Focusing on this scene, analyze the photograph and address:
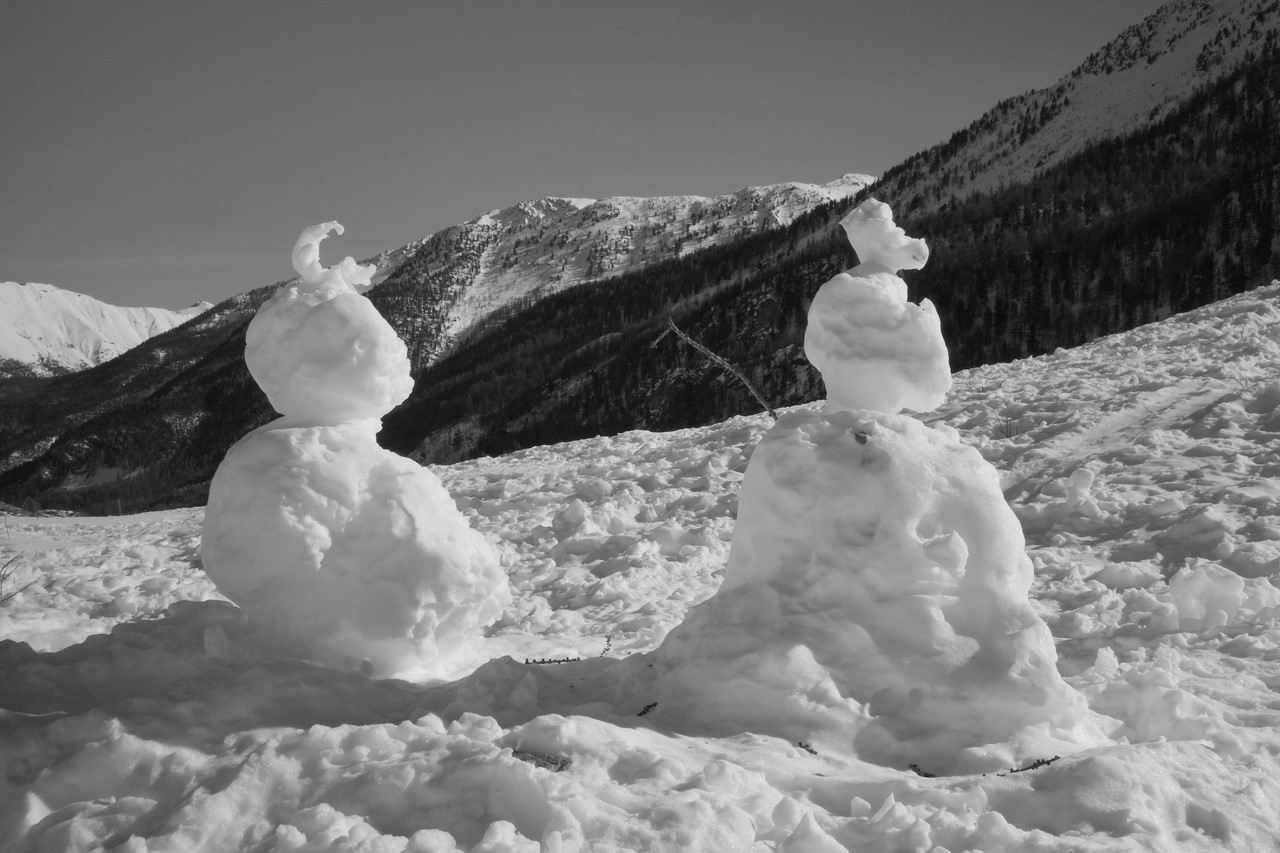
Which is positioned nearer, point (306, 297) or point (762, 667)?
point (762, 667)

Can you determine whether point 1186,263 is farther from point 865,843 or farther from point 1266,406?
point 865,843

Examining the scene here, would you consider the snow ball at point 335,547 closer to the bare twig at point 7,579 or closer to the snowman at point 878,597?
the snowman at point 878,597

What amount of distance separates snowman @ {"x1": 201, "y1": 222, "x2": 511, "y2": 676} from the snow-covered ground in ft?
1.45

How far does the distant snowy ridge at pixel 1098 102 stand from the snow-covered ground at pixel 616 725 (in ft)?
351

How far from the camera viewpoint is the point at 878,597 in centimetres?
516

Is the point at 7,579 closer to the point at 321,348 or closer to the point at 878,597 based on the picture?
the point at 321,348

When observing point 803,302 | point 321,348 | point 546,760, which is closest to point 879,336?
point 546,760

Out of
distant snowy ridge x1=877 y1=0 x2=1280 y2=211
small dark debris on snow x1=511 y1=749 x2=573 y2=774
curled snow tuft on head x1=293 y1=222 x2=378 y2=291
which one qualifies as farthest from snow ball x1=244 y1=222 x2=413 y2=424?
distant snowy ridge x1=877 y1=0 x2=1280 y2=211

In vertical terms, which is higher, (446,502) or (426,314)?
(426,314)

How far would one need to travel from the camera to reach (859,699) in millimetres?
4969

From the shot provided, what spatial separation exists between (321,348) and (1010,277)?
257 ft

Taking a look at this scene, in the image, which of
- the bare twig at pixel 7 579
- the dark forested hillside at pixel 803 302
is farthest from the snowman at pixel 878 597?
the dark forested hillside at pixel 803 302

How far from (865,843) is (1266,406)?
33.7 ft

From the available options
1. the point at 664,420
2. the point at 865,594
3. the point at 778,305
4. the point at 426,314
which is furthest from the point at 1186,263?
the point at 426,314
